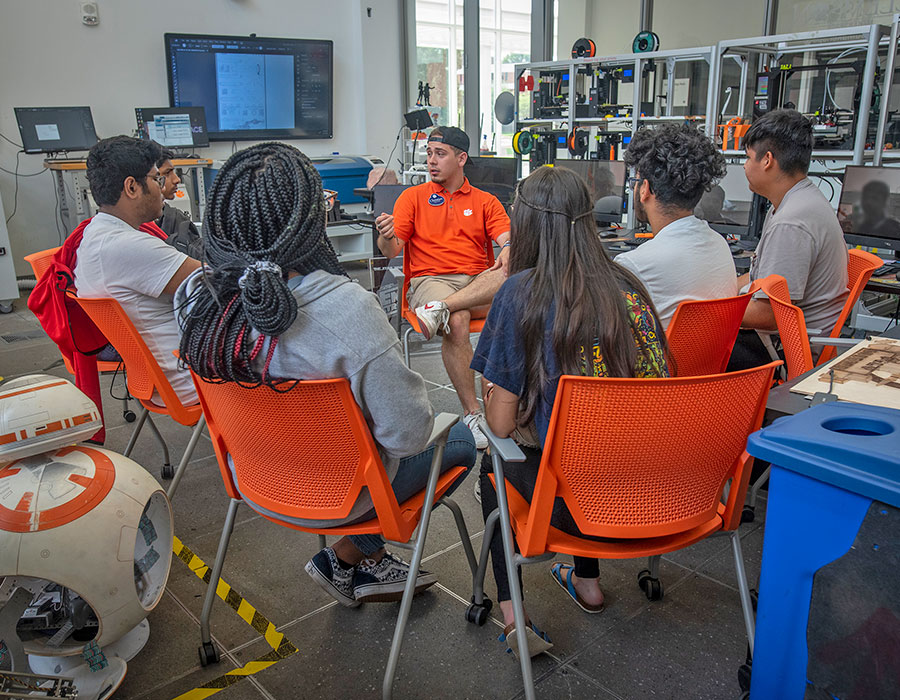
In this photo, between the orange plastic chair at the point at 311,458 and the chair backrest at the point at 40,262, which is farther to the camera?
the chair backrest at the point at 40,262

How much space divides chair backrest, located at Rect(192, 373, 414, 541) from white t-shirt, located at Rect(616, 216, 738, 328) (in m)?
1.06

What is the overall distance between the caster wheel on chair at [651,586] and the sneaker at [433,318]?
144cm

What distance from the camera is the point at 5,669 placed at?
4.95ft

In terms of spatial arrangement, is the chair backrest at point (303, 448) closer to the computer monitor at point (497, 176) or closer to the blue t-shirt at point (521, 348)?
the blue t-shirt at point (521, 348)

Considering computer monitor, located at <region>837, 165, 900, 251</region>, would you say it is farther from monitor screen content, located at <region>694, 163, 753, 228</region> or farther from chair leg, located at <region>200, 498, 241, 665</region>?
chair leg, located at <region>200, 498, 241, 665</region>

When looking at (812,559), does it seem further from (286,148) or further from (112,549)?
(112,549)

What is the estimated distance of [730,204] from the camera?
13.1 feet

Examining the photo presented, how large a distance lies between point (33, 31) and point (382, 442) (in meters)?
6.50

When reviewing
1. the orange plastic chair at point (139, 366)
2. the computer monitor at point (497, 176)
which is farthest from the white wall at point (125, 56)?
the orange plastic chair at point (139, 366)

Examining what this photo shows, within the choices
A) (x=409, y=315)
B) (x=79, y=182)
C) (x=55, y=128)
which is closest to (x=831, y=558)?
(x=409, y=315)

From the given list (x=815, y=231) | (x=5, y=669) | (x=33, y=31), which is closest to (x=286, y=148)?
(x=5, y=669)

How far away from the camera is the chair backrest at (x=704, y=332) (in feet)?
6.38

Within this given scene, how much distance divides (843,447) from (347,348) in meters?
0.85

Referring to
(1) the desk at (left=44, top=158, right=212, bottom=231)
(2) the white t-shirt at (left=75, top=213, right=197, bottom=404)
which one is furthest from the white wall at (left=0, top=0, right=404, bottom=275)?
(2) the white t-shirt at (left=75, top=213, right=197, bottom=404)
